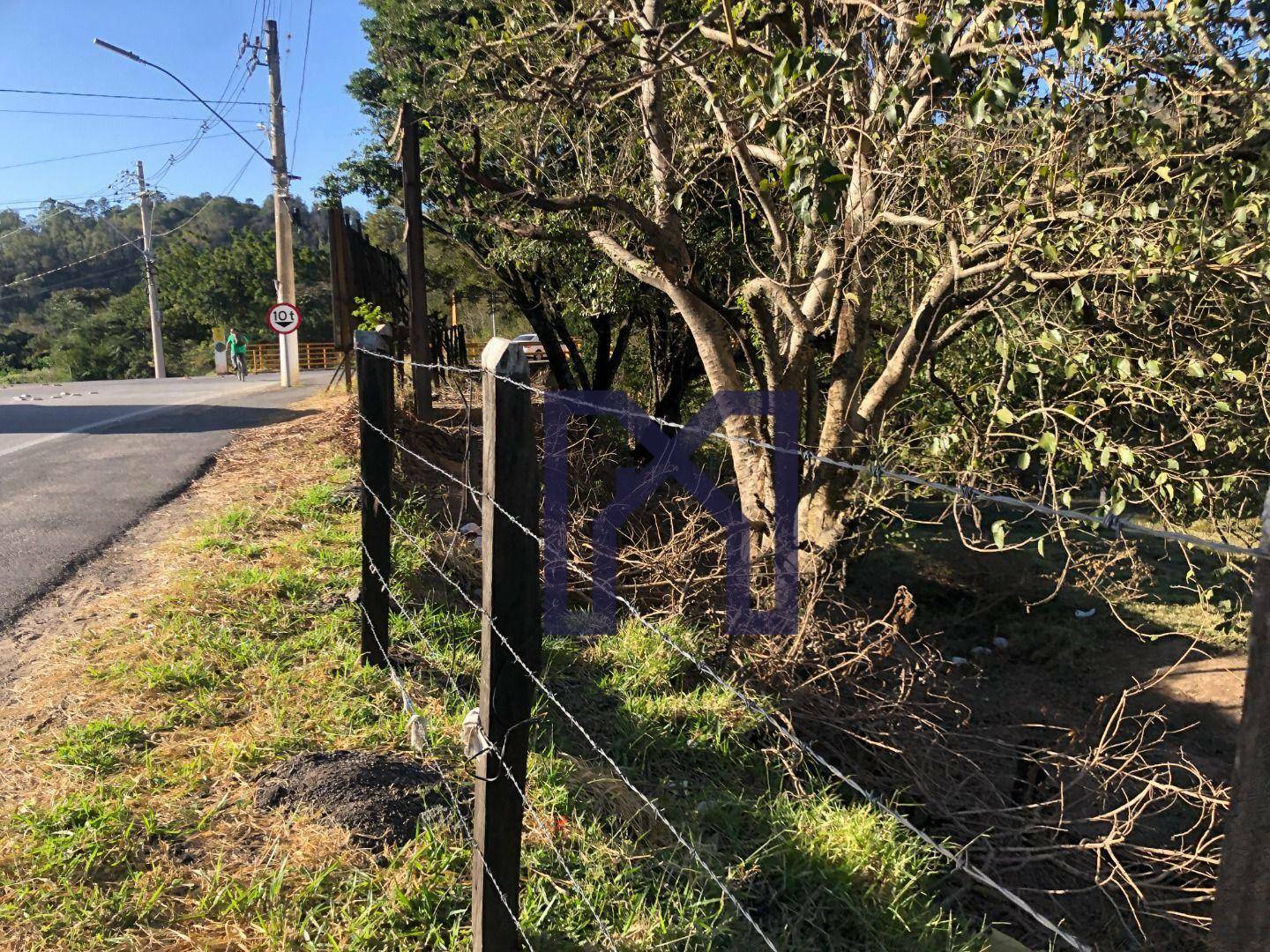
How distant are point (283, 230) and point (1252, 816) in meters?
18.4

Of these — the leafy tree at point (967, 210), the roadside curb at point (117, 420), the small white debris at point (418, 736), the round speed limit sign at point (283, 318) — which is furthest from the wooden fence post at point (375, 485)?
the round speed limit sign at point (283, 318)

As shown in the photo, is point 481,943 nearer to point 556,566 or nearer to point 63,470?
point 556,566

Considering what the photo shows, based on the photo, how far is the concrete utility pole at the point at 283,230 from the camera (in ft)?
55.3

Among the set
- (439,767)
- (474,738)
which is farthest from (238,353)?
(474,738)

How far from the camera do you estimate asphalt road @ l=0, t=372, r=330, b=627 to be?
548 cm

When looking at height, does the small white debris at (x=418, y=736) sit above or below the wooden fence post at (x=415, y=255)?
below

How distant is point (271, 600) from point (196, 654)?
0.69 metres

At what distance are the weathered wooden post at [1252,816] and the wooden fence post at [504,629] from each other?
1.36 m

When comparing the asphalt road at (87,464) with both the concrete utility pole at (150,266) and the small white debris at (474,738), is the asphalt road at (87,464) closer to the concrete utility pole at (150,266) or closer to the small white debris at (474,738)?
the small white debris at (474,738)

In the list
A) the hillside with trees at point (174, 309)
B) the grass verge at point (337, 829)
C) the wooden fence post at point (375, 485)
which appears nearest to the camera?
the grass verge at point (337, 829)

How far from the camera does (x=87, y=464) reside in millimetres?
7930

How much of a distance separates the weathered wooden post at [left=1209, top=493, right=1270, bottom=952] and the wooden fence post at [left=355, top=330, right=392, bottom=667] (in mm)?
3300

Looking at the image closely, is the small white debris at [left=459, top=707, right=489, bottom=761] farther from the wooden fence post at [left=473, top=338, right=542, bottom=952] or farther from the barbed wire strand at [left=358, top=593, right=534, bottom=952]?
the barbed wire strand at [left=358, top=593, right=534, bottom=952]

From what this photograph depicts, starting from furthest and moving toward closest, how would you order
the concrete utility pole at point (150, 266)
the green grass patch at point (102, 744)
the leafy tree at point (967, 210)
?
the concrete utility pole at point (150, 266) → the leafy tree at point (967, 210) → the green grass patch at point (102, 744)
